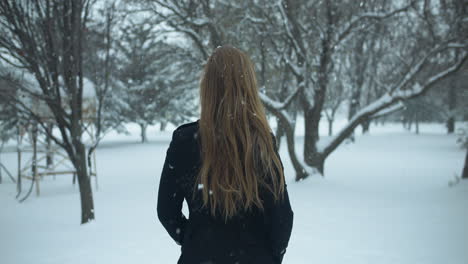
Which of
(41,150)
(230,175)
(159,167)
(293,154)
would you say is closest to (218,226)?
(230,175)

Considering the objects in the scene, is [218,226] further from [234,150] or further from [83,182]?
[83,182]

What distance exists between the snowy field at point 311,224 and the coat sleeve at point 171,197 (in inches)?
105

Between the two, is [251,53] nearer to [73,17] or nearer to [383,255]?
[73,17]

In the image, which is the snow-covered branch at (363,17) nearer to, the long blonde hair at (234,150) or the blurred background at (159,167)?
the blurred background at (159,167)

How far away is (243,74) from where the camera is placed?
1.62 m

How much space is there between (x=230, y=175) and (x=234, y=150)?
131mm

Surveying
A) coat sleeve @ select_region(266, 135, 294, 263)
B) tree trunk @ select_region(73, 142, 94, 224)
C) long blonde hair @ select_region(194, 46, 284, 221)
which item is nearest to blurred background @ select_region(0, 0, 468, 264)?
tree trunk @ select_region(73, 142, 94, 224)

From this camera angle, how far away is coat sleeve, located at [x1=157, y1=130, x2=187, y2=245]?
1610mm

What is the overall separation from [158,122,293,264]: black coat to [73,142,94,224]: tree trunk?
4357 mm

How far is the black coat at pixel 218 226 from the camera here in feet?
5.16

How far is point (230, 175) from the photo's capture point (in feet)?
5.12

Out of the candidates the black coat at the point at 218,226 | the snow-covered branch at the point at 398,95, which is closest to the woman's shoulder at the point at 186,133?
the black coat at the point at 218,226

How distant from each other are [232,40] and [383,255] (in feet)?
23.8

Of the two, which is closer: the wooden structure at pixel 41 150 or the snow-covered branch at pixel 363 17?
the snow-covered branch at pixel 363 17
